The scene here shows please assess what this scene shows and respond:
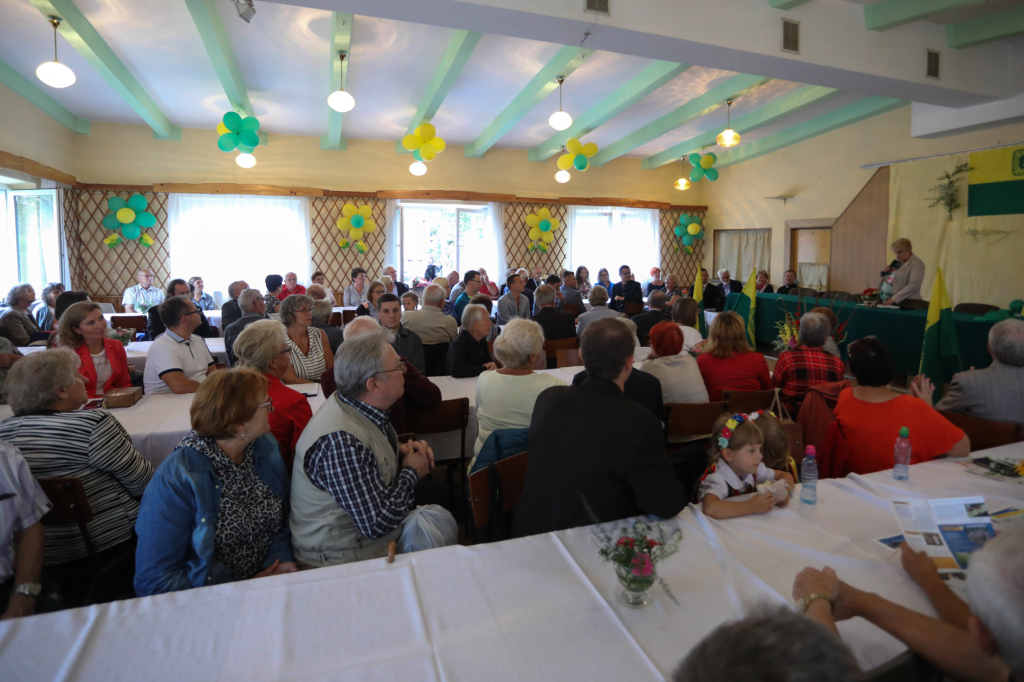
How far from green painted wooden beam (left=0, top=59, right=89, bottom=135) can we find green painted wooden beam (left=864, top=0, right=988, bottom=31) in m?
7.62

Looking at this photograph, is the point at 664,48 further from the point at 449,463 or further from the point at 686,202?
the point at 686,202

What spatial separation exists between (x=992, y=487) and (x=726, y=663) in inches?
66.4

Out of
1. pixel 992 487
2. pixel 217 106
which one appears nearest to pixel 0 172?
pixel 217 106

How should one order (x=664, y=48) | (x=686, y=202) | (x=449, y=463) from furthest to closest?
(x=686, y=202), (x=664, y=48), (x=449, y=463)

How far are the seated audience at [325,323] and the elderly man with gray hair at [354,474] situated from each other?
93.1 inches

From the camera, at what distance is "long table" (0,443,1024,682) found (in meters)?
0.95

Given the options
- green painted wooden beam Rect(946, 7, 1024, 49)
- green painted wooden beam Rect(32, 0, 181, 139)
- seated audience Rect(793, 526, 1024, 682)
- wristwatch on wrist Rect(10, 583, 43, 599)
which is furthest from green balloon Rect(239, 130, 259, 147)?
green painted wooden beam Rect(946, 7, 1024, 49)

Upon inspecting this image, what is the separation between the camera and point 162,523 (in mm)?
1293

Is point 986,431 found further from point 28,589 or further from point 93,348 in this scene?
point 93,348

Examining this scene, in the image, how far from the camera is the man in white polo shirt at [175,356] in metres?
2.77

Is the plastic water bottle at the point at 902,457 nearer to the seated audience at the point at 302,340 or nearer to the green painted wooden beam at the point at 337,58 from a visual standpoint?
the seated audience at the point at 302,340

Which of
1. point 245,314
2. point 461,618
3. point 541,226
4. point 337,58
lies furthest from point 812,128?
point 461,618

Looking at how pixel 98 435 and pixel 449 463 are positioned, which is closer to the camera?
pixel 98 435

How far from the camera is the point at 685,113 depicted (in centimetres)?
732
